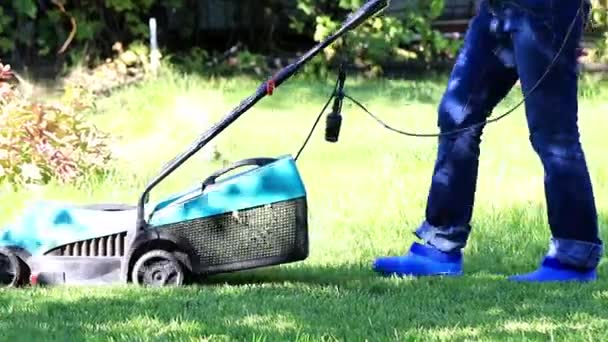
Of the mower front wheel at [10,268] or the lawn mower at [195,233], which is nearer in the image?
the lawn mower at [195,233]

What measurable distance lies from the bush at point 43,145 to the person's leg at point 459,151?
2.57 metres

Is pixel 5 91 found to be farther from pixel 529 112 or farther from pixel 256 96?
pixel 529 112

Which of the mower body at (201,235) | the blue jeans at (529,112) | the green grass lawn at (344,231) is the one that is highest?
the blue jeans at (529,112)

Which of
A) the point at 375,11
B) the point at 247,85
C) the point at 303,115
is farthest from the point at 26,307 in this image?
the point at 247,85

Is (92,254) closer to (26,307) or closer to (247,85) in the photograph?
(26,307)

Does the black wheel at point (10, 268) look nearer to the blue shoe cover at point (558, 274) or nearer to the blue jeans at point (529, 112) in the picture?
the blue jeans at point (529, 112)

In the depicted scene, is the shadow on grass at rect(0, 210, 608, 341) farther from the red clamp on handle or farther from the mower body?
the red clamp on handle

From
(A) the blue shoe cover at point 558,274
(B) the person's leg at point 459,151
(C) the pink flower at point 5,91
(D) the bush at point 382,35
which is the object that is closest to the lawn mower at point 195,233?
(B) the person's leg at point 459,151

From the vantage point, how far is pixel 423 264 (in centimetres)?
471

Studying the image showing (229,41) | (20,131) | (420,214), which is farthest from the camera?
(229,41)

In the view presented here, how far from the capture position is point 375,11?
436cm

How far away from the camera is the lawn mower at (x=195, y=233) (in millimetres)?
4328

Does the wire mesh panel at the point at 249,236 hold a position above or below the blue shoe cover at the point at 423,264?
above

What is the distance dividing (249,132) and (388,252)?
320cm
